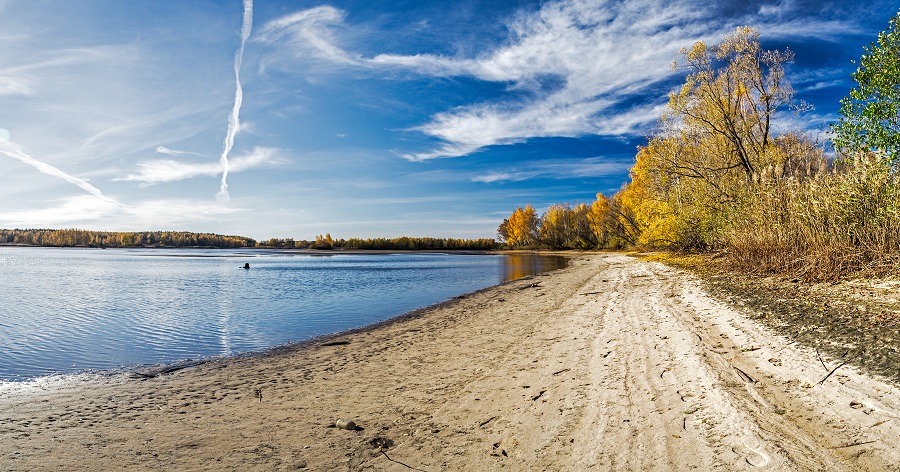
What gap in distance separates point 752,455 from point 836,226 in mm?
11516

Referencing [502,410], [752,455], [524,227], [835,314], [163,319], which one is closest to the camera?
[752,455]

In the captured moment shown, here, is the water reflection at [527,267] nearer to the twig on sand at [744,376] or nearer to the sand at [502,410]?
the sand at [502,410]

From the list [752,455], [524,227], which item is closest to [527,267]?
[752,455]

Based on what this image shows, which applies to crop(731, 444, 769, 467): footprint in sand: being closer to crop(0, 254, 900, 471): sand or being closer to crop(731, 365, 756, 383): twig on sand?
crop(0, 254, 900, 471): sand

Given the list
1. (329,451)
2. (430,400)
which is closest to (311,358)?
(430,400)

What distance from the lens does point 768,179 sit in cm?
1761

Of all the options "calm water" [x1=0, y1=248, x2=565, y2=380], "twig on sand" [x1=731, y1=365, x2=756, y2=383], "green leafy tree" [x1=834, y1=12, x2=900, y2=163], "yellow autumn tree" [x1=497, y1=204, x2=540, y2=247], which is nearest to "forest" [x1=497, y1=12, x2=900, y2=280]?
"green leafy tree" [x1=834, y1=12, x2=900, y2=163]

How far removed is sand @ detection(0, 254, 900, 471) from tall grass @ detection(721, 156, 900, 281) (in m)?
4.00

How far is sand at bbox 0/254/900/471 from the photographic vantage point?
4.61 m

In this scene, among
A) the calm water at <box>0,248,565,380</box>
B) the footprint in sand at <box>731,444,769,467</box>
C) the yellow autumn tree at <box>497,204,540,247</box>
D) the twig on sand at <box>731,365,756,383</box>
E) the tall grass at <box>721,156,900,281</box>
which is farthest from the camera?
the yellow autumn tree at <box>497,204,540,247</box>

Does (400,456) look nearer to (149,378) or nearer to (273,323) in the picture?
(149,378)

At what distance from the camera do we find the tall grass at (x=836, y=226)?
10.9m

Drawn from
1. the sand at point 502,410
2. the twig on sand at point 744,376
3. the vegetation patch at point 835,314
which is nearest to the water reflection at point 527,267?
the vegetation patch at point 835,314

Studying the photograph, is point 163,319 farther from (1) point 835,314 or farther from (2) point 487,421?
(1) point 835,314
